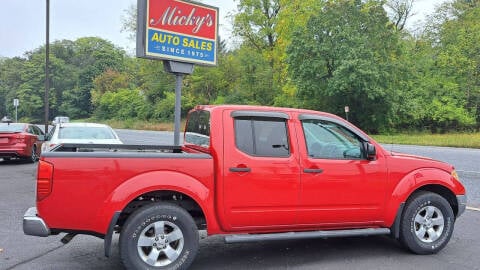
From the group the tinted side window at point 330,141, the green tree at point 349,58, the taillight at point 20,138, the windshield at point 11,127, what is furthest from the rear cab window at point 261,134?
the green tree at point 349,58

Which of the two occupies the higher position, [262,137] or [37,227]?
[262,137]

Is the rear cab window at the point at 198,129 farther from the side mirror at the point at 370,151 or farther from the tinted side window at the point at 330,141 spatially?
the side mirror at the point at 370,151

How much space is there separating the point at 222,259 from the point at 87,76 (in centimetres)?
8927

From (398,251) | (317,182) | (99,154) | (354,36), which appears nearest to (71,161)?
(99,154)

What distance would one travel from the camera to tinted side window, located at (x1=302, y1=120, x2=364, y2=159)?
5164 mm

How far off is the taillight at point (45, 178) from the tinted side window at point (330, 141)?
8.81 feet

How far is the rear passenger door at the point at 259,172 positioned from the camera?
475 centimetres

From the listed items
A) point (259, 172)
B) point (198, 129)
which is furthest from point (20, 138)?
point (259, 172)

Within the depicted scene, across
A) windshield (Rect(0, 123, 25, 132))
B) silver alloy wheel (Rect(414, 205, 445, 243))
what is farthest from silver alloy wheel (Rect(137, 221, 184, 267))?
windshield (Rect(0, 123, 25, 132))

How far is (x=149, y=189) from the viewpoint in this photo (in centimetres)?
443

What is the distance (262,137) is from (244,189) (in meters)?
0.62

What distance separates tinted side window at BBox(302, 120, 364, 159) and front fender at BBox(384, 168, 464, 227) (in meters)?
0.61

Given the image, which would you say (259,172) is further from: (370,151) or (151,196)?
(370,151)

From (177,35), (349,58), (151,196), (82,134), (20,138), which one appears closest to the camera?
(151,196)
